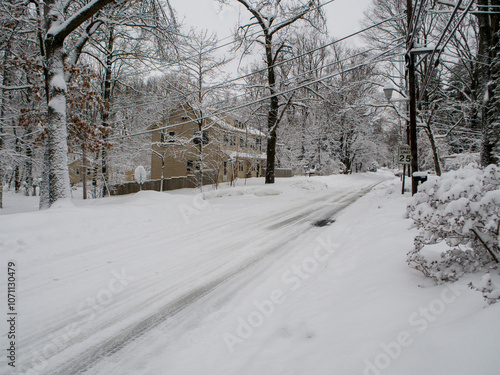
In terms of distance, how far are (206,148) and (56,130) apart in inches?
659

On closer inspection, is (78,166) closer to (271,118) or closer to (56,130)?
(56,130)

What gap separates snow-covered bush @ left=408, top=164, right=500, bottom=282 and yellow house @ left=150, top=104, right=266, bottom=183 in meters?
18.9

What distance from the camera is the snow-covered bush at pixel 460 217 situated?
8.45 feet

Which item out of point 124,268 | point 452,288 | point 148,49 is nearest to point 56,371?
point 124,268

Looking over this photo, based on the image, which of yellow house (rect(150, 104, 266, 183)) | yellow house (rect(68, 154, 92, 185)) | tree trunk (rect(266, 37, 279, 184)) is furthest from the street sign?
yellow house (rect(68, 154, 92, 185))

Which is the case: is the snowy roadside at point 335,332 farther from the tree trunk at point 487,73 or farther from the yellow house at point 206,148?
the yellow house at point 206,148

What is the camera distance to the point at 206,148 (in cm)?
2461

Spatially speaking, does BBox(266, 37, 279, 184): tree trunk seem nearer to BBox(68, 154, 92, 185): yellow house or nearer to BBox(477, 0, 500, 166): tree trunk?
BBox(477, 0, 500, 166): tree trunk

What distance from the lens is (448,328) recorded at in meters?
2.16

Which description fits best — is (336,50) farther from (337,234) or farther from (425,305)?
(425,305)

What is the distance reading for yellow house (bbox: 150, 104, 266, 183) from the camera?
2406 centimetres

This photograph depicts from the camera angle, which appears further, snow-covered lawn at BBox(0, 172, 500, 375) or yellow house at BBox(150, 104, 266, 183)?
yellow house at BBox(150, 104, 266, 183)

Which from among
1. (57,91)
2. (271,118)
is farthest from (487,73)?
(57,91)

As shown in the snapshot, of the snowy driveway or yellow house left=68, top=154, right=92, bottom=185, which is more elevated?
yellow house left=68, top=154, right=92, bottom=185
